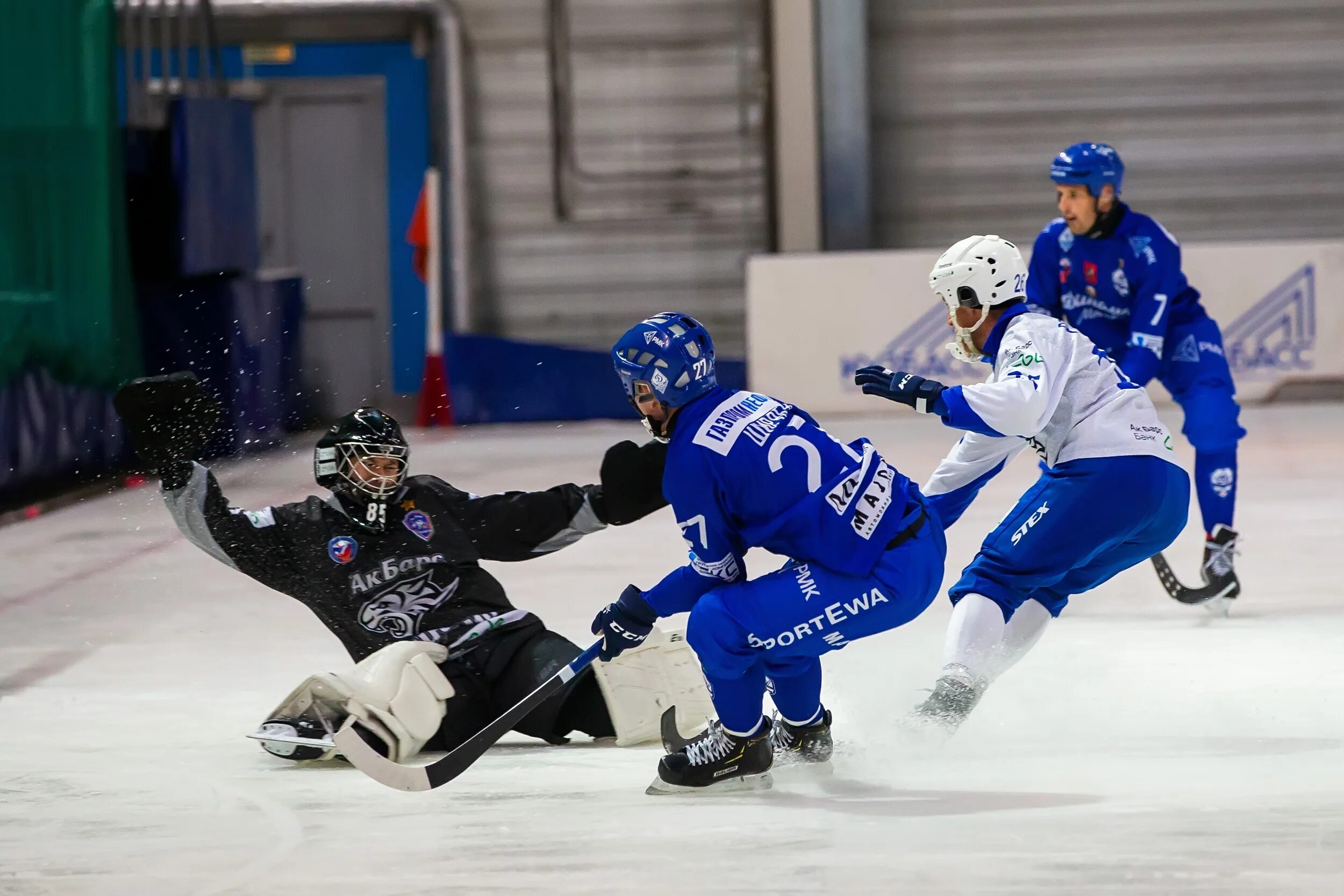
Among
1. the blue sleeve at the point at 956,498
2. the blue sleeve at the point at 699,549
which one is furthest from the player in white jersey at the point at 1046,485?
the blue sleeve at the point at 699,549

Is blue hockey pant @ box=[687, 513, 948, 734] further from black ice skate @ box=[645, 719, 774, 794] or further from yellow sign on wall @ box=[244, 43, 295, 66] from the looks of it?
yellow sign on wall @ box=[244, 43, 295, 66]

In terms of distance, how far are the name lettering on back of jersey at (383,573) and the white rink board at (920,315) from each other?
818 centimetres

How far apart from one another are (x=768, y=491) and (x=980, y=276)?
0.86m

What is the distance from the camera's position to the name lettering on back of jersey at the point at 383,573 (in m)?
3.96

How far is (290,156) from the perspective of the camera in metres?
14.2

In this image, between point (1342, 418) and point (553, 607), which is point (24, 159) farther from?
point (1342, 418)

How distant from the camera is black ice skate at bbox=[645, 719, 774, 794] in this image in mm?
3416

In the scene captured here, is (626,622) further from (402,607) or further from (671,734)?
(402,607)

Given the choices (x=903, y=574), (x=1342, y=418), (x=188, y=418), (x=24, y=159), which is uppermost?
(x=24, y=159)

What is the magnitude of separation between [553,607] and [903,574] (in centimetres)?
256

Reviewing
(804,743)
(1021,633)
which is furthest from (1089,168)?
(804,743)

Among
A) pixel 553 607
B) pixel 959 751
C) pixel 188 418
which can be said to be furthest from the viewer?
pixel 553 607

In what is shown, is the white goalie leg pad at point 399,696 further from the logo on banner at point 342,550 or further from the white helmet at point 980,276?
the white helmet at point 980,276

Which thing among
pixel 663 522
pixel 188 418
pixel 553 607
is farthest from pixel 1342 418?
pixel 188 418
